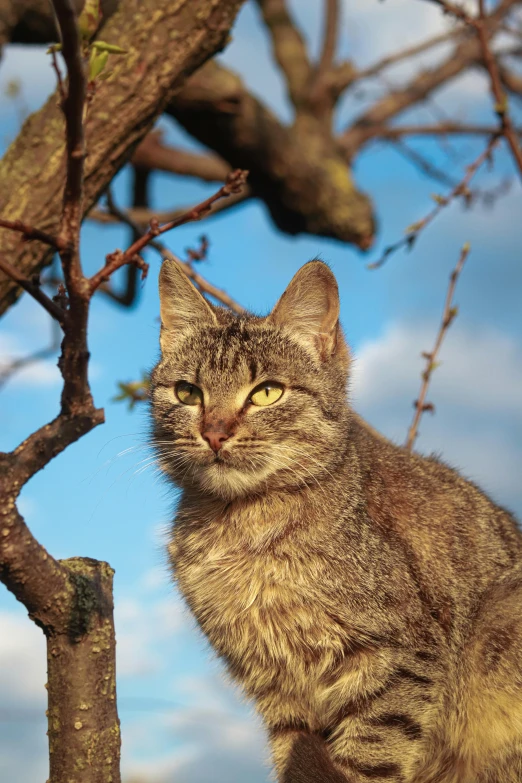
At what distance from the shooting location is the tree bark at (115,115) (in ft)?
14.1

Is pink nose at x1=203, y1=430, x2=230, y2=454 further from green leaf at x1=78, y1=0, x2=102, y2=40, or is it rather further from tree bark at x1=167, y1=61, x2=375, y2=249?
tree bark at x1=167, y1=61, x2=375, y2=249

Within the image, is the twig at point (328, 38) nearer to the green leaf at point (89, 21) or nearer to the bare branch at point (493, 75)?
the bare branch at point (493, 75)

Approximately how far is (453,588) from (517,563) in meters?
0.44

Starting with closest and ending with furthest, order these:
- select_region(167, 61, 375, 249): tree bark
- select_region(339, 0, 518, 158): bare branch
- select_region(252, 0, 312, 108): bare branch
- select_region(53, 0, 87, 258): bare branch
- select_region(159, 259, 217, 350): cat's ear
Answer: select_region(53, 0, 87, 258): bare branch → select_region(159, 259, 217, 350): cat's ear → select_region(167, 61, 375, 249): tree bark → select_region(339, 0, 518, 158): bare branch → select_region(252, 0, 312, 108): bare branch

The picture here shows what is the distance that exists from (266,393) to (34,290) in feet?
4.69

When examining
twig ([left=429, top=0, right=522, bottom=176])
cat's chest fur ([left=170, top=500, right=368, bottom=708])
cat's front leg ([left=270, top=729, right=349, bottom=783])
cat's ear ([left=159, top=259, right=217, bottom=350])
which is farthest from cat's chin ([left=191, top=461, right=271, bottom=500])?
twig ([left=429, top=0, right=522, bottom=176])

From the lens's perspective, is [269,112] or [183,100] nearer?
[183,100]

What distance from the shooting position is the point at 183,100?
7.94 metres

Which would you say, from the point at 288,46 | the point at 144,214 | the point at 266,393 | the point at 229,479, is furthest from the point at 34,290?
the point at 288,46

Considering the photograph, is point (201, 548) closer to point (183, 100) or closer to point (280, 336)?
point (280, 336)

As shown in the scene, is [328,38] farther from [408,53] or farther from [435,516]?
[435,516]

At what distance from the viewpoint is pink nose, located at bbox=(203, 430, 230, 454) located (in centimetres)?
292

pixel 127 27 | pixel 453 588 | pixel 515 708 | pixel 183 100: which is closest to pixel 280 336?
pixel 453 588

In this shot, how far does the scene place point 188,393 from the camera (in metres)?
3.29
